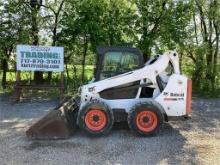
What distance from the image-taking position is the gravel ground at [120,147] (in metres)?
6.64

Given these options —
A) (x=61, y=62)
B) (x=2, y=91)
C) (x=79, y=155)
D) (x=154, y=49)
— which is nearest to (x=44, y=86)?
(x=61, y=62)

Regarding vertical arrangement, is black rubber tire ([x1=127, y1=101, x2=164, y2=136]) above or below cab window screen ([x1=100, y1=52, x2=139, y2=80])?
below

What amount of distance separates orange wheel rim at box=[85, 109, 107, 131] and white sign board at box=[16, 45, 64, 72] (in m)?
4.45

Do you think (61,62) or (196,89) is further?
(196,89)

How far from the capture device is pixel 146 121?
8.13 m

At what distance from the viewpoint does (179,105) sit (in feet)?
27.3

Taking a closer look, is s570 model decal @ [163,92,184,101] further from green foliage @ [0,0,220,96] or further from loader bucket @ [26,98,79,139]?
green foliage @ [0,0,220,96]

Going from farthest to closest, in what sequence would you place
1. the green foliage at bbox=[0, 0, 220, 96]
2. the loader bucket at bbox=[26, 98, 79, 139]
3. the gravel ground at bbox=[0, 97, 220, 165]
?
the green foliage at bbox=[0, 0, 220, 96] → the loader bucket at bbox=[26, 98, 79, 139] → the gravel ground at bbox=[0, 97, 220, 165]

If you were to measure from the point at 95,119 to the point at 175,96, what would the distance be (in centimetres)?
166

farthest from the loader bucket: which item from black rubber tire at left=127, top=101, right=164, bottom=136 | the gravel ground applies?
black rubber tire at left=127, top=101, right=164, bottom=136

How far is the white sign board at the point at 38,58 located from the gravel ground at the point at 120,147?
285cm

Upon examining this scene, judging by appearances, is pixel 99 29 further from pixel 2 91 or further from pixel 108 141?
pixel 108 141

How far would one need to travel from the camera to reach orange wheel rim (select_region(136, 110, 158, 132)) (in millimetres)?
8117

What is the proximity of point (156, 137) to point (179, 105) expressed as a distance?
2.68 feet
